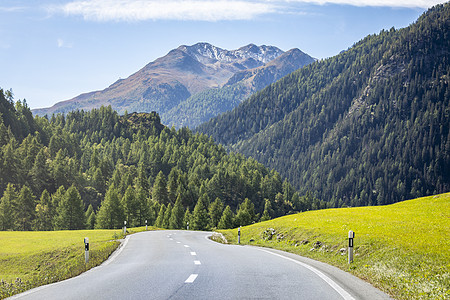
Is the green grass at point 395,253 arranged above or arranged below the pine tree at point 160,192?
above

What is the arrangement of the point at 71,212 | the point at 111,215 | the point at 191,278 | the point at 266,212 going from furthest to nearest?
the point at 266,212 < the point at 111,215 < the point at 71,212 < the point at 191,278

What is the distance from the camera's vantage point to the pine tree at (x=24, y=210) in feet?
401

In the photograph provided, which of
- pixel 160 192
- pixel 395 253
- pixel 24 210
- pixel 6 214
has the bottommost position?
pixel 160 192

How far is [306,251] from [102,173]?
7087 inches

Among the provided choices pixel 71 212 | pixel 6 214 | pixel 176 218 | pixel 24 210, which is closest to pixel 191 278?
pixel 71 212

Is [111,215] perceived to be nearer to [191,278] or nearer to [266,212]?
[266,212]

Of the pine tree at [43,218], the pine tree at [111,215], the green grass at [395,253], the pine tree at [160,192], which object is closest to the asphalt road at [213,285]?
the green grass at [395,253]

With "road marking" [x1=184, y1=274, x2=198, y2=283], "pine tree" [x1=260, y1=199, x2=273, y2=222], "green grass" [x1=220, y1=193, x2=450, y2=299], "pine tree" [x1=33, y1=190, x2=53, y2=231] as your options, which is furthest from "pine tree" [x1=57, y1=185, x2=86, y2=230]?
"road marking" [x1=184, y1=274, x2=198, y2=283]

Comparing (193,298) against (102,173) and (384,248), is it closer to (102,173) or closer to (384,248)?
(384,248)

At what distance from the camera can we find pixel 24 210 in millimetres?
123938

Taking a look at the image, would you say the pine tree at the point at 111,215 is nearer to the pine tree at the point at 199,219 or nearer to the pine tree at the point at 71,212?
the pine tree at the point at 71,212

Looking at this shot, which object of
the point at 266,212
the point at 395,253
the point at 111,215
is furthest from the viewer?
the point at 266,212

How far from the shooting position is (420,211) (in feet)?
136

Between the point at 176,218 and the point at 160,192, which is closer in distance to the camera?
the point at 176,218
